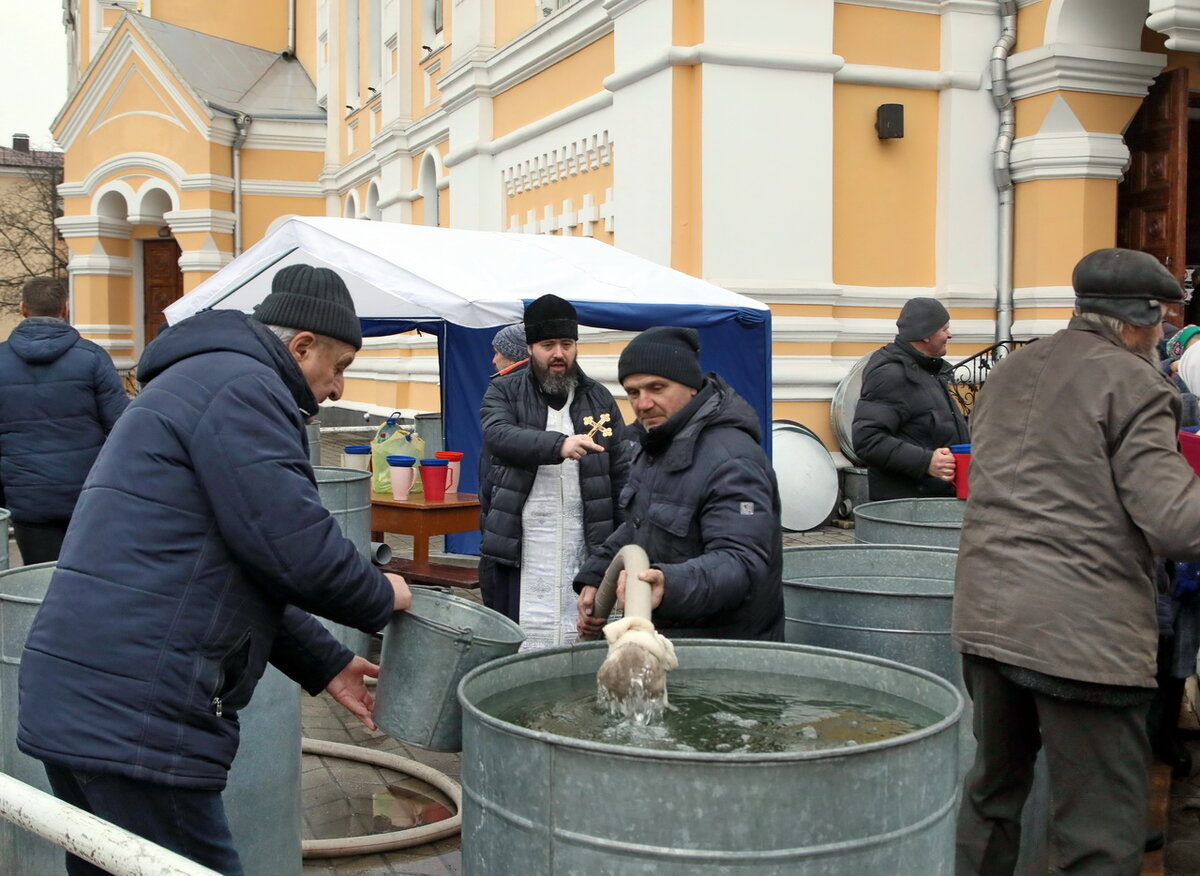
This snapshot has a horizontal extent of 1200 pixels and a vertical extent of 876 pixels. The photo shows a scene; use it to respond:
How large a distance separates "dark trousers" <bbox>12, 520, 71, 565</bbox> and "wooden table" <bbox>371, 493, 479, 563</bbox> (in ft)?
6.17

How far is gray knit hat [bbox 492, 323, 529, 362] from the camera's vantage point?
6.71 metres

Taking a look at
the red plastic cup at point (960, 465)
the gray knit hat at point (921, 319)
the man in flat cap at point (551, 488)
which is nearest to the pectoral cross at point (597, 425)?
the man in flat cap at point (551, 488)

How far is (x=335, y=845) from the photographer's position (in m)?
4.44

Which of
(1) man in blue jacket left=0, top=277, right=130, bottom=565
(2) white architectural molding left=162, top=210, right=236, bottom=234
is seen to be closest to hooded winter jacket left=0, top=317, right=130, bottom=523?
(1) man in blue jacket left=0, top=277, right=130, bottom=565

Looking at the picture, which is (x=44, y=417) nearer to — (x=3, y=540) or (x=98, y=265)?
(x=3, y=540)

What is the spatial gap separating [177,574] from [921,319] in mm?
4125

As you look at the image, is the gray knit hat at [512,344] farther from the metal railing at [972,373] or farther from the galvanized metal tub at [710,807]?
the metal railing at [972,373]

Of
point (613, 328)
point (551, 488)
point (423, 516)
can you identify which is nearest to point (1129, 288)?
point (551, 488)

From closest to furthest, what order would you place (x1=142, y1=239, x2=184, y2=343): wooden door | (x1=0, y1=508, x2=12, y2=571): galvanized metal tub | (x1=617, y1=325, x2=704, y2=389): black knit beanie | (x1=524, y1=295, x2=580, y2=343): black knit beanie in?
(x1=617, y1=325, x2=704, y2=389): black knit beanie < (x1=0, y1=508, x2=12, y2=571): galvanized metal tub < (x1=524, y1=295, x2=580, y2=343): black knit beanie < (x1=142, y1=239, x2=184, y2=343): wooden door

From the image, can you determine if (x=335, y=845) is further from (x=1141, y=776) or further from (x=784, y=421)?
(x=784, y=421)

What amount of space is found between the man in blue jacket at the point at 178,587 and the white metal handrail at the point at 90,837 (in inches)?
10.9

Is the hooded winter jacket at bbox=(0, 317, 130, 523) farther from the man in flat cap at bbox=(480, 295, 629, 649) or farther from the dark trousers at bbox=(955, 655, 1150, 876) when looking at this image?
the dark trousers at bbox=(955, 655, 1150, 876)

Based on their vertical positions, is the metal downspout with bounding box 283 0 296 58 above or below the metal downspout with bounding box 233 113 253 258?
above

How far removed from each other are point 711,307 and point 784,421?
3749mm
